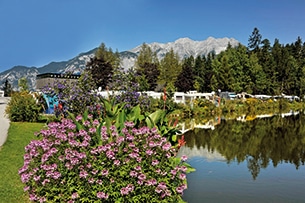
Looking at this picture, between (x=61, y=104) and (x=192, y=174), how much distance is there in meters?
4.09

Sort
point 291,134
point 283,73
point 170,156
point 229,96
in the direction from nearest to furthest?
point 170,156 < point 291,134 < point 229,96 < point 283,73

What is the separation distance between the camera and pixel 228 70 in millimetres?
54656

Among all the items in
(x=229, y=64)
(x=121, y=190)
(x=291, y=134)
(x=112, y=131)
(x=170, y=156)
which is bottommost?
(x=291, y=134)

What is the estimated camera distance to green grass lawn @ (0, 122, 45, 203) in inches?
241

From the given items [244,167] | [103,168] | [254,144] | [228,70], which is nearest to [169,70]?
[228,70]

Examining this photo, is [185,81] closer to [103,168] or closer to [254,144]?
[254,144]

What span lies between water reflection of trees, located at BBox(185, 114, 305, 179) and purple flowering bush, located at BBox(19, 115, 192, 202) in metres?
6.04

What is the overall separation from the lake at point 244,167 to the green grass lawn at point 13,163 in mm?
3519

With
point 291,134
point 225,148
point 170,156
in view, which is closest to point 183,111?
point 291,134

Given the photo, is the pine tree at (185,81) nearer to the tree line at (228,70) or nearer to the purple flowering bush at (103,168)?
the tree line at (228,70)

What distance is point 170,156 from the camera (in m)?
5.31

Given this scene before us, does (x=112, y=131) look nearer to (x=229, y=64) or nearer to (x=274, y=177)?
(x=274, y=177)

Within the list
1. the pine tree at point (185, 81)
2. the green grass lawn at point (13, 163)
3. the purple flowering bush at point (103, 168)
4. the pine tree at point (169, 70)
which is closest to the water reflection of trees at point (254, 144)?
the purple flowering bush at point (103, 168)

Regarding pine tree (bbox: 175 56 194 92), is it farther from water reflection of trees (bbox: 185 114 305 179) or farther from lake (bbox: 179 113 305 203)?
lake (bbox: 179 113 305 203)
